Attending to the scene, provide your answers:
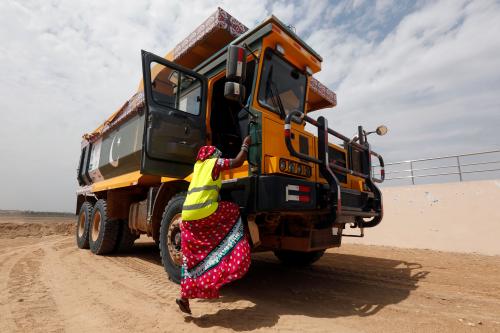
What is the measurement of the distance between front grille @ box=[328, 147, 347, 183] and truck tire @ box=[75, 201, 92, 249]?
5.94 metres

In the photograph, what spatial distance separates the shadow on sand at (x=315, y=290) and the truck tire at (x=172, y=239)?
2.20 ft

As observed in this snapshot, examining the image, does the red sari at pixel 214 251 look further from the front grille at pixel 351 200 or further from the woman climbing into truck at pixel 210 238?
the front grille at pixel 351 200

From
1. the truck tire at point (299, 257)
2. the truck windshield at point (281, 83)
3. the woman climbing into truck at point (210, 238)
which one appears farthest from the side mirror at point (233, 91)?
the truck tire at point (299, 257)

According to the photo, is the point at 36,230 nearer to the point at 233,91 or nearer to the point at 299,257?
the point at 299,257

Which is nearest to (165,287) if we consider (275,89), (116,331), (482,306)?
(116,331)

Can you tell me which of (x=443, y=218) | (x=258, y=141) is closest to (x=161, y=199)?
(x=258, y=141)

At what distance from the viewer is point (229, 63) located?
3053 millimetres

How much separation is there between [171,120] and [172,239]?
1.53 m

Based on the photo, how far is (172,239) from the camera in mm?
3906

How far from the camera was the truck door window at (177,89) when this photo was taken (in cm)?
416

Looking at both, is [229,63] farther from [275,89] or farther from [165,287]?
[165,287]

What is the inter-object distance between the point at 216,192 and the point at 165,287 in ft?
5.26

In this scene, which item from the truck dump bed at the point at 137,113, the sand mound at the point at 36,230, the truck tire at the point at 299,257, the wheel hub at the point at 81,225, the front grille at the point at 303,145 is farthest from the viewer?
the sand mound at the point at 36,230

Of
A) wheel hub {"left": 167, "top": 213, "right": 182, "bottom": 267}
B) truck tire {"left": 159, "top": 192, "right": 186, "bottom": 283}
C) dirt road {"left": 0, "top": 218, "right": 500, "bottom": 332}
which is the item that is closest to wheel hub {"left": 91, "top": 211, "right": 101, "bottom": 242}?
dirt road {"left": 0, "top": 218, "right": 500, "bottom": 332}
